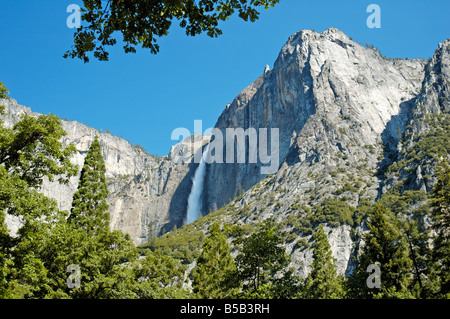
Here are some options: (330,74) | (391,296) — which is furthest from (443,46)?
(391,296)

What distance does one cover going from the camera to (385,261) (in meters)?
26.4

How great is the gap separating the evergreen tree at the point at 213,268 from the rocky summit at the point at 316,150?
33557mm

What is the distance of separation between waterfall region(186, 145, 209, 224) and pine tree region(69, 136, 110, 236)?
395 ft

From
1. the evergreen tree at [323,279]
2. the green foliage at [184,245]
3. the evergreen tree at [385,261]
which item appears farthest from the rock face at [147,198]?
the evergreen tree at [385,261]

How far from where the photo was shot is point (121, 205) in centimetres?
14975

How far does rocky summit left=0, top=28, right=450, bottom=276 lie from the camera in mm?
82625

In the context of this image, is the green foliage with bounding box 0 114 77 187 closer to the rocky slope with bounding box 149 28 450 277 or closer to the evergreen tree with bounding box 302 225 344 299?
the evergreen tree with bounding box 302 225 344 299

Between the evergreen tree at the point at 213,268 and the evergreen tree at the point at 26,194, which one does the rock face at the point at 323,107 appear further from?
the evergreen tree at the point at 26,194

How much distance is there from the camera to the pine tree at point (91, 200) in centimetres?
2609

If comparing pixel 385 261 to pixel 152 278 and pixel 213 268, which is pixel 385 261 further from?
pixel 152 278

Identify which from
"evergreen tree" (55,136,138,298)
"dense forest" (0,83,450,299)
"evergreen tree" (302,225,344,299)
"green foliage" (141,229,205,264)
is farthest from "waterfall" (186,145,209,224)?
"evergreen tree" (55,136,138,298)

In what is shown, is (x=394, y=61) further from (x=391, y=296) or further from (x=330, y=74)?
(x=391, y=296)

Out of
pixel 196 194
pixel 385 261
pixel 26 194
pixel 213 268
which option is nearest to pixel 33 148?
pixel 26 194

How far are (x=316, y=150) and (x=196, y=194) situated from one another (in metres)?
68.7
